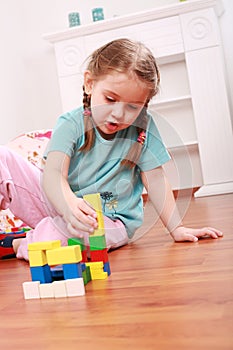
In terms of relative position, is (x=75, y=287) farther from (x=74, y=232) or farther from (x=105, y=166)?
(x=105, y=166)

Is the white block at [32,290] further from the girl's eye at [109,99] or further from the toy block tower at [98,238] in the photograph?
the girl's eye at [109,99]

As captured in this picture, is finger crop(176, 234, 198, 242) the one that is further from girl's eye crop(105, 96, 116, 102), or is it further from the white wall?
the white wall

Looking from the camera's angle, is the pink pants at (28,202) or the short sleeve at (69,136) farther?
the pink pants at (28,202)

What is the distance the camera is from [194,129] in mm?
2729

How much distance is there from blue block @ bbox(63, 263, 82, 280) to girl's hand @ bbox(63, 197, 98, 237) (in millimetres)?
107

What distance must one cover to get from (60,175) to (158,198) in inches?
10.0

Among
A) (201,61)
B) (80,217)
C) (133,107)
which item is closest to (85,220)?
(80,217)

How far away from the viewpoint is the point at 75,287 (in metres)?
0.82

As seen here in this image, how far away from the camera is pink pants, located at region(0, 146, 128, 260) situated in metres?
1.25

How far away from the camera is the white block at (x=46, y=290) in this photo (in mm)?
836

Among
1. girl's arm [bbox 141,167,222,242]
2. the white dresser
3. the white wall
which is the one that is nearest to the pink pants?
girl's arm [bbox 141,167,222,242]

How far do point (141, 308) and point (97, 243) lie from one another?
262mm

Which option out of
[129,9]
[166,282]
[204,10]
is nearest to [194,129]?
[204,10]

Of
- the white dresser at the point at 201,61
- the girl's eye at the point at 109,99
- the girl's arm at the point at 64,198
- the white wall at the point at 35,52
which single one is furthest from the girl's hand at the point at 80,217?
the white wall at the point at 35,52
